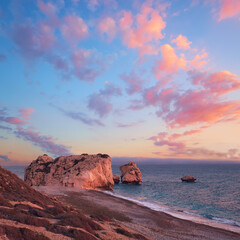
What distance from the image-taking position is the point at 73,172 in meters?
56.9

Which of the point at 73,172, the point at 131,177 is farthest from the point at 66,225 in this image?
the point at 131,177

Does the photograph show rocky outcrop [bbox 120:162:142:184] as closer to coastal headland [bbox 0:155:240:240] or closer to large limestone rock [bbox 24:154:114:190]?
large limestone rock [bbox 24:154:114:190]

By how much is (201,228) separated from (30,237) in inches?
816

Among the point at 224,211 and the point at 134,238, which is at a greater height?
the point at 134,238

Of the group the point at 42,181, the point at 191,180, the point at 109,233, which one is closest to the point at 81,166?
the point at 42,181

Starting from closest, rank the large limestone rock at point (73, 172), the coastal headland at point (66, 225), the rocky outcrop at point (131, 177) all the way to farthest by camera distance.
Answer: the coastal headland at point (66, 225), the large limestone rock at point (73, 172), the rocky outcrop at point (131, 177)

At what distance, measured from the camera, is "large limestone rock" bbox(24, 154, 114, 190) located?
2176 inches

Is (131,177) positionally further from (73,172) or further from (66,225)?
(66,225)

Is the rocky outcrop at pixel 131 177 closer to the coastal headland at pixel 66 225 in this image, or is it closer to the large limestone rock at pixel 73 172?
the large limestone rock at pixel 73 172

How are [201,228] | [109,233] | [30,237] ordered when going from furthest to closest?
1. [201,228]
2. [109,233]
3. [30,237]

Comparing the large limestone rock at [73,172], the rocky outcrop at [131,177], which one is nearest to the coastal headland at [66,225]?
the large limestone rock at [73,172]

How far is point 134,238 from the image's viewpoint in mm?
15336

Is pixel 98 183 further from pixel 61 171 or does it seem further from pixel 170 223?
pixel 170 223

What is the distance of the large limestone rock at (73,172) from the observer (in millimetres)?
55263
